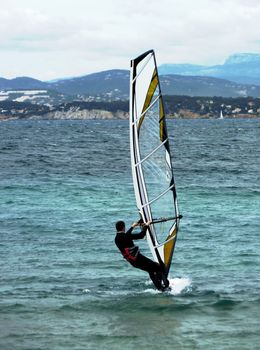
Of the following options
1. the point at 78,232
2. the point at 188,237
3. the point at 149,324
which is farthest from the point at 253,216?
the point at 149,324

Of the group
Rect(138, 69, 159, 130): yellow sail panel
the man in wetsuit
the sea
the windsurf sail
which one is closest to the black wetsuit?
the man in wetsuit

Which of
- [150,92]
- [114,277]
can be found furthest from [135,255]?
[150,92]

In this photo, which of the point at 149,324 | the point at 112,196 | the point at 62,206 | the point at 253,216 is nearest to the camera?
the point at 149,324

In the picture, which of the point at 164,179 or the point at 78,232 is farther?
the point at 78,232

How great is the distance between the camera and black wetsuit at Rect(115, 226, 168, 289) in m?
17.4

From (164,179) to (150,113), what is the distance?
1.67m

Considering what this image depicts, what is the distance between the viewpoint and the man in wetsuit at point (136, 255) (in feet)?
57.2

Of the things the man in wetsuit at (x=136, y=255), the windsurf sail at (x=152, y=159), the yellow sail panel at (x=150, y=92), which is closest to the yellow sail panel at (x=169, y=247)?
the windsurf sail at (x=152, y=159)

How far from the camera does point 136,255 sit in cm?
1780

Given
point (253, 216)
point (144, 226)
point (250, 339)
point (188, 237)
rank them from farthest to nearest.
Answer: point (253, 216) → point (188, 237) → point (144, 226) → point (250, 339)

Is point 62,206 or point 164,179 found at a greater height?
point 164,179

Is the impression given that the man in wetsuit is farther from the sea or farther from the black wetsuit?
the sea

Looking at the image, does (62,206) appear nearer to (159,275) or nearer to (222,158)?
(159,275)

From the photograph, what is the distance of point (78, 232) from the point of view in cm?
2661
